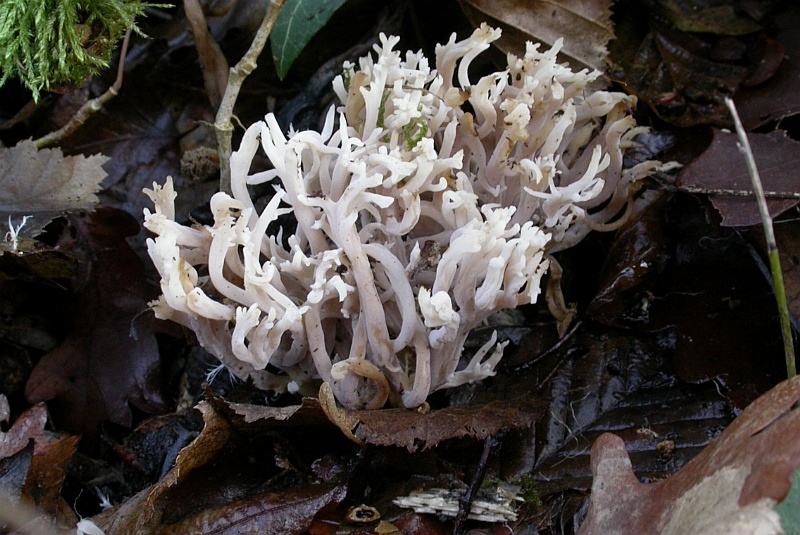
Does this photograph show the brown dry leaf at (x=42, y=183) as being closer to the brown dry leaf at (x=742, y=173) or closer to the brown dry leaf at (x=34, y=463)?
the brown dry leaf at (x=34, y=463)

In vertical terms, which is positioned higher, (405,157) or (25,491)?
(405,157)

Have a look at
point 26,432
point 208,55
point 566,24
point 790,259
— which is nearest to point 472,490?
point 790,259

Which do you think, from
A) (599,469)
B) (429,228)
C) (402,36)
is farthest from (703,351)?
(402,36)

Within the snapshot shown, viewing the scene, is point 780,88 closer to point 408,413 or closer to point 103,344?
point 408,413

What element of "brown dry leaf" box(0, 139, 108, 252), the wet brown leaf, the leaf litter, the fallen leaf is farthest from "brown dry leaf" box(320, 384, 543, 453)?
"brown dry leaf" box(0, 139, 108, 252)

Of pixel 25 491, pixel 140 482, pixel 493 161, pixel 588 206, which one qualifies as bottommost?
pixel 140 482

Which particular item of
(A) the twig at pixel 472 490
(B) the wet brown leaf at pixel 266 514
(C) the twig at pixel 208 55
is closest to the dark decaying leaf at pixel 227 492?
(B) the wet brown leaf at pixel 266 514

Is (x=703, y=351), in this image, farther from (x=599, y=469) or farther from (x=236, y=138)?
(x=236, y=138)
